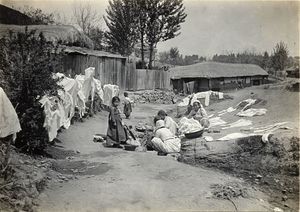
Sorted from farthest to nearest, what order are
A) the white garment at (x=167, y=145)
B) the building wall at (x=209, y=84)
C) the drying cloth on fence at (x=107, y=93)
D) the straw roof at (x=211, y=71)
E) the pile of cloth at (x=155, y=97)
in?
1. the straw roof at (x=211, y=71)
2. the building wall at (x=209, y=84)
3. the pile of cloth at (x=155, y=97)
4. the drying cloth on fence at (x=107, y=93)
5. the white garment at (x=167, y=145)

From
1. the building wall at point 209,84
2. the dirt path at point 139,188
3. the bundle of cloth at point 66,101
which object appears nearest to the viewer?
the dirt path at point 139,188

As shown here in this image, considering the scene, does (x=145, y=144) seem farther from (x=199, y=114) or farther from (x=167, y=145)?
(x=199, y=114)

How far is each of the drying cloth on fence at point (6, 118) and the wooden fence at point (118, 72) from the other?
19.4 feet

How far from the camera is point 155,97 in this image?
16.1 metres

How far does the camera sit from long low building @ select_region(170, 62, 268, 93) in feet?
71.2

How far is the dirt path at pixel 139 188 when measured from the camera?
11.6 ft

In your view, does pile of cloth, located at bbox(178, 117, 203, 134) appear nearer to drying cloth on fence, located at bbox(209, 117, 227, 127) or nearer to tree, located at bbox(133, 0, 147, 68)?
drying cloth on fence, located at bbox(209, 117, 227, 127)

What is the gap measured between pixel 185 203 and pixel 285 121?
3199 mm

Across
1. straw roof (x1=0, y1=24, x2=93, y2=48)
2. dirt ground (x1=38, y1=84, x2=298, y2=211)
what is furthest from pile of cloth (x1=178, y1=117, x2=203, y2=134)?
straw roof (x1=0, y1=24, x2=93, y2=48)


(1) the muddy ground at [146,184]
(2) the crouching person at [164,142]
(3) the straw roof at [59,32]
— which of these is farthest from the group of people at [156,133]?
(3) the straw roof at [59,32]

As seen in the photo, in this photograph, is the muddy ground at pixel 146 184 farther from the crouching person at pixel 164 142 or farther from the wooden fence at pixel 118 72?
the wooden fence at pixel 118 72

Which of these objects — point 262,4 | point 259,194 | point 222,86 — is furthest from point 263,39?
point 222,86

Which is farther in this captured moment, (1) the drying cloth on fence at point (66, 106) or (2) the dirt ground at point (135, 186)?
(1) the drying cloth on fence at point (66, 106)

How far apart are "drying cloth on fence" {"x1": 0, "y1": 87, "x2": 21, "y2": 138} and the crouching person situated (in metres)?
2.75
